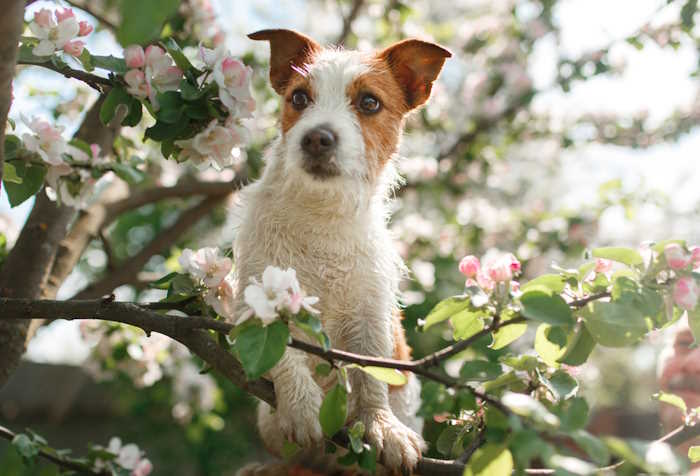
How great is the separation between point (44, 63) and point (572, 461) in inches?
58.5

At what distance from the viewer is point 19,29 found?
1.15 metres

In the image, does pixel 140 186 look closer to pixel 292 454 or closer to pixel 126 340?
pixel 126 340

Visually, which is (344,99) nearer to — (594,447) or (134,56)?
(134,56)

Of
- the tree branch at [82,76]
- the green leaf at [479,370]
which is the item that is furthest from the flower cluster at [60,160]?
the green leaf at [479,370]

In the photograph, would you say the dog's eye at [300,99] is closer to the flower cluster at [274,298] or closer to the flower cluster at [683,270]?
the flower cluster at [274,298]

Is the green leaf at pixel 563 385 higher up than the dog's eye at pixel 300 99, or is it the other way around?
the dog's eye at pixel 300 99

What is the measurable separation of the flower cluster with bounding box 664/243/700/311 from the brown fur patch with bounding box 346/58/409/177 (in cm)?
106

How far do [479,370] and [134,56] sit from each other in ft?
3.46

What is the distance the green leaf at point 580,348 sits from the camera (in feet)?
4.70

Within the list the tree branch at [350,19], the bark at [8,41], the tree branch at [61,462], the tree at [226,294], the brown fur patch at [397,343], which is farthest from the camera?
the tree branch at [350,19]

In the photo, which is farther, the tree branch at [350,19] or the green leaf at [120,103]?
the tree branch at [350,19]

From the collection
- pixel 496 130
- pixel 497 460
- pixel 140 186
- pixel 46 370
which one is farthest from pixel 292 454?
pixel 46 370

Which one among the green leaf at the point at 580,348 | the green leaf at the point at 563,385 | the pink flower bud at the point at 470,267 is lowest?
the green leaf at the point at 563,385

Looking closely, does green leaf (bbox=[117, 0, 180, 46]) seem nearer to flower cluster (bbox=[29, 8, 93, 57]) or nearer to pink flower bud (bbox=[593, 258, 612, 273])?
flower cluster (bbox=[29, 8, 93, 57])
